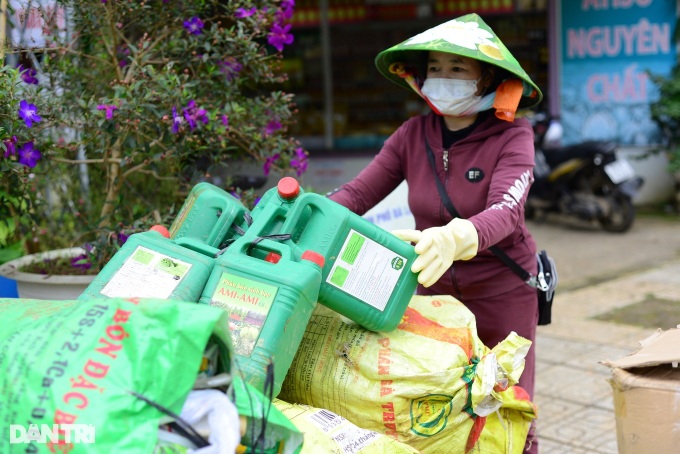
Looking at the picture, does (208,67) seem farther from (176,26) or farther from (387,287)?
(387,287)

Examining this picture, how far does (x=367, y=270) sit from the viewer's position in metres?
2.06

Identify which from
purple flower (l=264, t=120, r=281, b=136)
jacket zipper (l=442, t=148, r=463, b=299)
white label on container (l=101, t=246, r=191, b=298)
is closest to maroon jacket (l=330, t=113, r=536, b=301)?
jacket zipper (l=442, t=148, r=463, b=299)

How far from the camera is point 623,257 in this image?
7.14 m

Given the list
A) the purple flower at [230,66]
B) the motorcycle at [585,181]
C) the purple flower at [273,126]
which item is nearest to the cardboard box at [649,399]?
the purple flower at [273,126]

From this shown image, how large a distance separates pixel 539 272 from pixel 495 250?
0.86 ft

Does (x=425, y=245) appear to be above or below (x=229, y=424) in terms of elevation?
above

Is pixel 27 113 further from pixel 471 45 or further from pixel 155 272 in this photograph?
pixel 471 45

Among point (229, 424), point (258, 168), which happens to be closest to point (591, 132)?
point (258, 168)

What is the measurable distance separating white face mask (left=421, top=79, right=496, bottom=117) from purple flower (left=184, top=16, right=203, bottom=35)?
954 mm

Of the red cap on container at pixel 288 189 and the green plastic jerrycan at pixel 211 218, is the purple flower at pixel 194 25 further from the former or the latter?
the red cap on container at pixel 288 189

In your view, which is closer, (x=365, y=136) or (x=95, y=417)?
(x=95, y=417)

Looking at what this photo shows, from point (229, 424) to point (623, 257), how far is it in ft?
20.5

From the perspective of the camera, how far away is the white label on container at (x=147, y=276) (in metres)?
1.90

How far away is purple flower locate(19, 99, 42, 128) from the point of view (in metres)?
2.47
